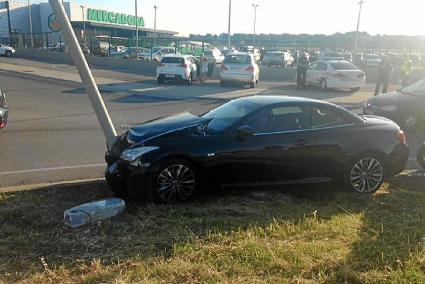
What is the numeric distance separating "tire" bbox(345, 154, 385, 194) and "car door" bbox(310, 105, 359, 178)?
0.18 meters

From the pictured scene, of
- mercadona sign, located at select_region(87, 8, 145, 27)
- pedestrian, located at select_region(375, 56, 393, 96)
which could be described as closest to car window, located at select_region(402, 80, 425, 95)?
pedestrian, located at select_region(375, 56, 393, 96)

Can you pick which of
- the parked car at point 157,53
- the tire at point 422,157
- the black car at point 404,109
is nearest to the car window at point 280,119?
the tire at point 422,157

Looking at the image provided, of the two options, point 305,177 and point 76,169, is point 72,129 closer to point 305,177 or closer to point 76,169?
point 76,169

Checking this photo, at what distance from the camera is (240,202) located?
553cm

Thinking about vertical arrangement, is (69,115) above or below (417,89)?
below

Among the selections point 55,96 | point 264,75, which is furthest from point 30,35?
point 55,96

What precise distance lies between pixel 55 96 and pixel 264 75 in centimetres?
1501

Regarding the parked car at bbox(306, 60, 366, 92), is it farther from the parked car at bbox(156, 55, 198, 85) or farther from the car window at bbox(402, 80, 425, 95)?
the car window at bbox(402, 80, 425, 95)

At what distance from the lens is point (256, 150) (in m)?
5.70

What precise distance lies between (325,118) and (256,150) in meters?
1.20

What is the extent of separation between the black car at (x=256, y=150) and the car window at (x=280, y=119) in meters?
0.01

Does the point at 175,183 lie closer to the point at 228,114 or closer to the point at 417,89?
the point at 228,114

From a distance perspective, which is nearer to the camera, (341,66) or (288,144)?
(288,144)

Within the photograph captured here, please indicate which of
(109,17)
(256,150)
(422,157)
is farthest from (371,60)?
(109,17)
